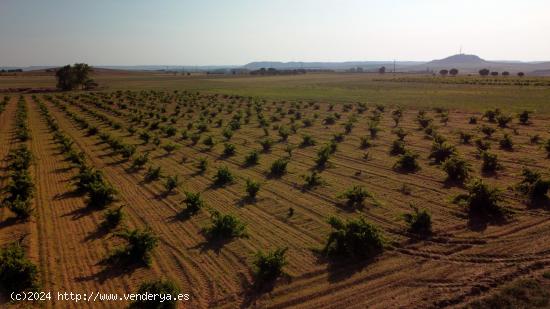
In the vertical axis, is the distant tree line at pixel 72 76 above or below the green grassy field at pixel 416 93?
above

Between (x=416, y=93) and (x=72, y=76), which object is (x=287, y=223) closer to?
(x=416, y=93)

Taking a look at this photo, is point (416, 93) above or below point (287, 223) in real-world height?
above

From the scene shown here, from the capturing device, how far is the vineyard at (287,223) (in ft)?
27.8

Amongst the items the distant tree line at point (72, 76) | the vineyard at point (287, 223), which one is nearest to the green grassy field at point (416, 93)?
the distant tree line at point (72, 76)

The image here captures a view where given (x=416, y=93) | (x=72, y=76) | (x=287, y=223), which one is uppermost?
(x=72, y=76)

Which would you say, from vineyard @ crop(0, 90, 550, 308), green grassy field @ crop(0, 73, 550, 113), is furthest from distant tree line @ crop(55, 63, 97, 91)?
vineyard @ crop(0, 90, 550, 308)

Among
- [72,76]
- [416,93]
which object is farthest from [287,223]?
[72,76]

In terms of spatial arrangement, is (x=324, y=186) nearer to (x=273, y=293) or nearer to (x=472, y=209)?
(x=472, y=209)

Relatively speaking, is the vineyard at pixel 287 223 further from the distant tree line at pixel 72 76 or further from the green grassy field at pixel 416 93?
the distant tree line at pixel 72 76

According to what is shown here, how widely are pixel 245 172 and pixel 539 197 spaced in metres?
12.0

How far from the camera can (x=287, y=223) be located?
11945mm

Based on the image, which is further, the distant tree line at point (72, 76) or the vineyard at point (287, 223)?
the distant tree line at point (72, 76)

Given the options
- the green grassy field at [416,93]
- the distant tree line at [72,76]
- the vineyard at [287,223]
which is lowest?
the vineyard at [287,223]

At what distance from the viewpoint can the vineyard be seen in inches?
333
